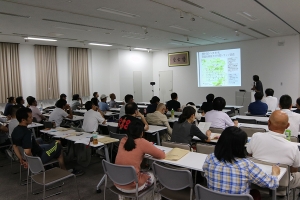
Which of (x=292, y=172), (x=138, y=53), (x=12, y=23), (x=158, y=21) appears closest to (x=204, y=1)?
(x=158, y=21)

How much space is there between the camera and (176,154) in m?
3.00

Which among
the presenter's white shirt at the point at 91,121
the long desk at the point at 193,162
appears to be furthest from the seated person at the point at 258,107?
the presenter's white shirt at the point at 91,121

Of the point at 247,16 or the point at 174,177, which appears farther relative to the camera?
the point at 247,16

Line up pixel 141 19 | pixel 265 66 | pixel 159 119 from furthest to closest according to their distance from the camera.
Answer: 1. pixel 265 66
2. pixel 141 19
3. pixel 159 119

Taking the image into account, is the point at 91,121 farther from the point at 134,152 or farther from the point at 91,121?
the point at 134,152

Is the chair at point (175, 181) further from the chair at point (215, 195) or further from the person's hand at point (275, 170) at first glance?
the person's hand at point (275, 170)

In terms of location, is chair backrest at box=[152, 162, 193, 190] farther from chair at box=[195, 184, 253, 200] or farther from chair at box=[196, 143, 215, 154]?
chair at box=[196, 143, 215, 154]

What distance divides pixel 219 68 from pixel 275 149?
31.9ft

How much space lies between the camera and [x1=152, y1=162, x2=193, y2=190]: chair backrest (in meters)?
2.43

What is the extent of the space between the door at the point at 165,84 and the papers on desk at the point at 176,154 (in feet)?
35.2

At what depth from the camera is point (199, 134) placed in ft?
→ 11.9

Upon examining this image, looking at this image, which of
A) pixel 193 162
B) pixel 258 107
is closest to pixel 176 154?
pixel 193 162

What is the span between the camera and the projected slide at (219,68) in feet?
37.4

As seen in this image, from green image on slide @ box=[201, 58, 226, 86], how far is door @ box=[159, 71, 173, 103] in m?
2.19
